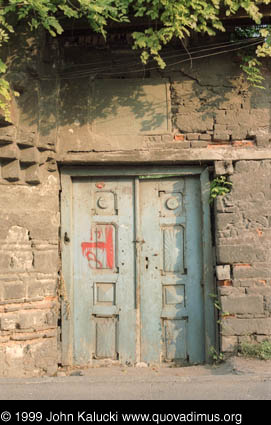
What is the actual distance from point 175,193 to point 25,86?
2.01 metres

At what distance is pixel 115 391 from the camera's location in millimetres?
3934

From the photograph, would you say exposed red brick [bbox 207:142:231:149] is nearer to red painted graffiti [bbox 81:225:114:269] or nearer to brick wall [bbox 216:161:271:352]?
brick wall [bbox 216:161:271:352]

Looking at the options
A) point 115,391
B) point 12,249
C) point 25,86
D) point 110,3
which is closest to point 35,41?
point 25,86

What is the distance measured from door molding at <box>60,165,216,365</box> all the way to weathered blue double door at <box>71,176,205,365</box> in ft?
0.22

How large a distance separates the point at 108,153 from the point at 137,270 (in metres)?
1.34

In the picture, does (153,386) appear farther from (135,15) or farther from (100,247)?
(135,15)

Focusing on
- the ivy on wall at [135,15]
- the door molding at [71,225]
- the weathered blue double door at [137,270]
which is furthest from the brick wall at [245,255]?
the ivy on wall at [135,15]

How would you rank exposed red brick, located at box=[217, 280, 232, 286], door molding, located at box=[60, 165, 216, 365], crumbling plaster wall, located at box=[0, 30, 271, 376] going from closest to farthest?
crumbling plaster wall, located at box=[0, 30, 271, 376] < exposed red brick, located at box=[217, 280, 232, 286] < door molding, located at box=[60, 165, 216, 365]

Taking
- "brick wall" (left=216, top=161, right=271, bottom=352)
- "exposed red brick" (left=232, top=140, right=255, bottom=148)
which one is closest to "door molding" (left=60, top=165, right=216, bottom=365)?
"brick wall" (left=216, top=161, right=271, bottom=352)

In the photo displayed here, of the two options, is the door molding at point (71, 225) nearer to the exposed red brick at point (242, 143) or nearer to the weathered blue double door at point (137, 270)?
the weathered blue double door at point (137, 270)

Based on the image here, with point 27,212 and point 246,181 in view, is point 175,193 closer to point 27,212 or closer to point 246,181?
point 246,181

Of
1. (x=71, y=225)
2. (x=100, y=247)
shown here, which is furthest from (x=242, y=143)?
(x=71, y=225)

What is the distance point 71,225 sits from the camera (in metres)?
5.59

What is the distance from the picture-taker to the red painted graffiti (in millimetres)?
5561
